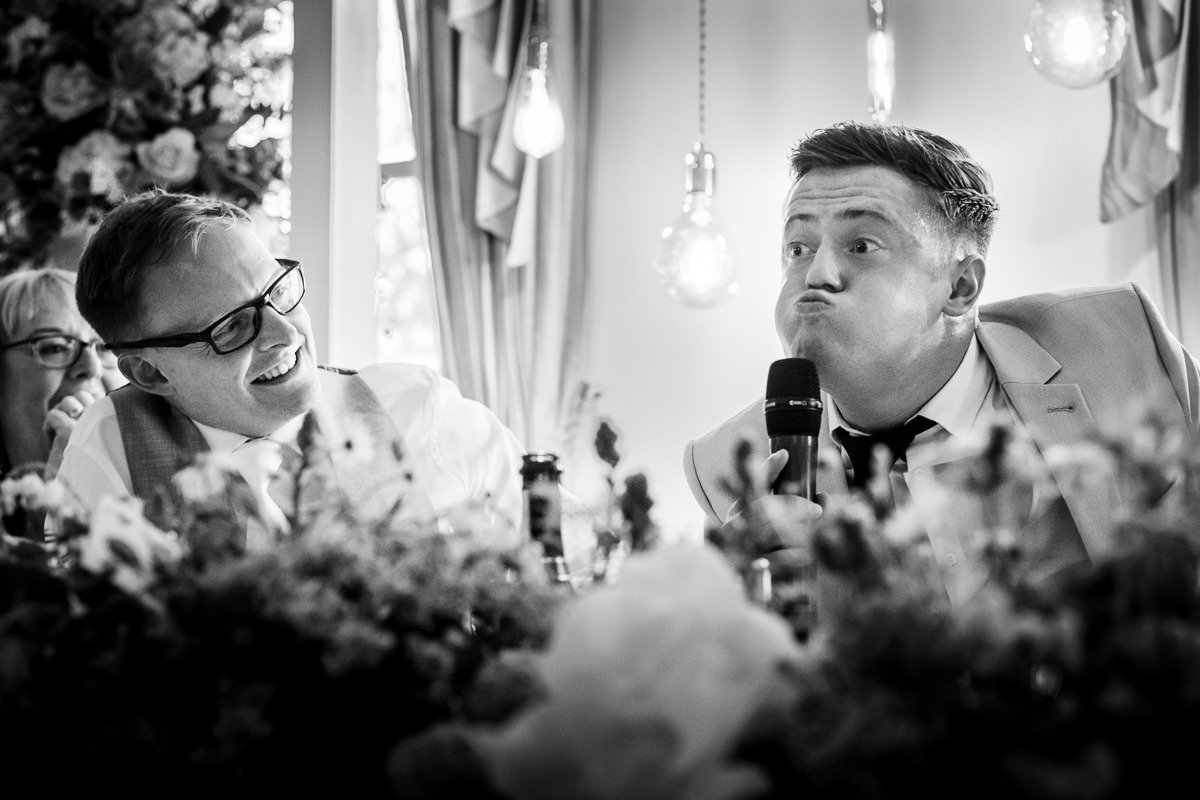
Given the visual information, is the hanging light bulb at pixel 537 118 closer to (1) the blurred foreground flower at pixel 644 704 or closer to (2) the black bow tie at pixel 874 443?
(2) the black bow tie at pixel 874 443

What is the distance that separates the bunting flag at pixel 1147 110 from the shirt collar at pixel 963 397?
2171mm

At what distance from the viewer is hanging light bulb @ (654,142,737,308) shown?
13.0ft

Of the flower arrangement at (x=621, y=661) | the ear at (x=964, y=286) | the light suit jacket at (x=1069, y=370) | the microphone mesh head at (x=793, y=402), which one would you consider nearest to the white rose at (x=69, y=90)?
the light suit jacket at (x=1069, y=370)

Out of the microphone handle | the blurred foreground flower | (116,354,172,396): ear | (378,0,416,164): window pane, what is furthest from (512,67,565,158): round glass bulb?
the blurred foreground flower

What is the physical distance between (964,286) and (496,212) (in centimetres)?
274

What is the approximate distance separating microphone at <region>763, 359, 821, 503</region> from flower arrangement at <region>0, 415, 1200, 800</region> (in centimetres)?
57

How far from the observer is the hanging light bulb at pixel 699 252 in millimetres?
3971

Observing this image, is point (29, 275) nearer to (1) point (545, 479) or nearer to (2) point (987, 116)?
(1) point (545, 479)

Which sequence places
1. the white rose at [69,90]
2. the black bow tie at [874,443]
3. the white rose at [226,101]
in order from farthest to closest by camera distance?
Answer: the white rose at [226,101] < the white rose at [69,90] < the black bow tie at [874,443]

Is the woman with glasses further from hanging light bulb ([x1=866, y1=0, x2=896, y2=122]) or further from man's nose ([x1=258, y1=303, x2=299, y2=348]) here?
hanging light bulb ([x1=866, y1=0, x2=896, y2=122])

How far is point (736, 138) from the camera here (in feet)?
15.3

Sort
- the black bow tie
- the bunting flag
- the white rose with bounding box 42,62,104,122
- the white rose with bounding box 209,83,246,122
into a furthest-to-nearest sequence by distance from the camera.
A: the bunting flag
the white rose with bounding box 209,83,246,122
the white rose with bounding box 42,62,104,122
the black bow tie

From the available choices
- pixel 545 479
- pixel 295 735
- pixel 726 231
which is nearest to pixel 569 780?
pixel 295 735

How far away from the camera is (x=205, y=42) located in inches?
146
